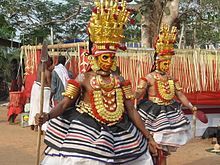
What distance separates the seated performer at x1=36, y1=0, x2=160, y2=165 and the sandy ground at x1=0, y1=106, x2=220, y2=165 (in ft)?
11.6

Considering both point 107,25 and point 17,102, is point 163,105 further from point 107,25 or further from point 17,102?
point 17,102

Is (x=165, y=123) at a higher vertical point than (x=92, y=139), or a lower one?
lower

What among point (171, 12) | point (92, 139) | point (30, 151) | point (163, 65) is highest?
point (171, 12)

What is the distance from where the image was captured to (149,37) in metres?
11.7

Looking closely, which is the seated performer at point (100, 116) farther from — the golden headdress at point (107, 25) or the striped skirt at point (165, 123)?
the striped skirt at point (165, 123)

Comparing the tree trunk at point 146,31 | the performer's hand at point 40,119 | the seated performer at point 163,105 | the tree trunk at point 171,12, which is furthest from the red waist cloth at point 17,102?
the performer's hand at point 40,119

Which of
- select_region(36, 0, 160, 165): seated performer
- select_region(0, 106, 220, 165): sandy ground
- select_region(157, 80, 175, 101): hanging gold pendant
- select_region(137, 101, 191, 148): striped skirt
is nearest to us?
select_region(36, 0, 160, 165): seated performer

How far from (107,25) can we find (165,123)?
2.38 metres

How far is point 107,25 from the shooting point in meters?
4.61

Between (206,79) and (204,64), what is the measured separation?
342 mm

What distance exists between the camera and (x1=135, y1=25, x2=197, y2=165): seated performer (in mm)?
6574

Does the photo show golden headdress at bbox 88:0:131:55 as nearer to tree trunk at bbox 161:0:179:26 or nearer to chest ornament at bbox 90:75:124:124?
chest ornament at bbox 90:75:124:124

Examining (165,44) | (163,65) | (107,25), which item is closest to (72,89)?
(107,25)

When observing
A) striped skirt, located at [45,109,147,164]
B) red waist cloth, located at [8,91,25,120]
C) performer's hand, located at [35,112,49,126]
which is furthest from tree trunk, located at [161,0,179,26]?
performer's hand, located at [35,112,49,126]
